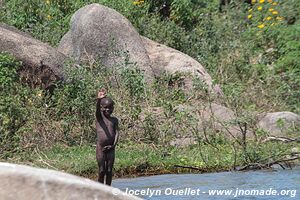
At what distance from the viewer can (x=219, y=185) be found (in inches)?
376

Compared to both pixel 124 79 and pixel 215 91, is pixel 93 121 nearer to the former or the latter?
pixel 124 79

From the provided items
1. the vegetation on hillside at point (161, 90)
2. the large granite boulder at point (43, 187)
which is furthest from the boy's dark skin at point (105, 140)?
the large granite boulder at point (43, 187)

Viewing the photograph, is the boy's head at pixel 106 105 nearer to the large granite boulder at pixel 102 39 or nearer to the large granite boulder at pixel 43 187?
the large granite boulder at pixel 43 187

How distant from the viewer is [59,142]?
12484mm

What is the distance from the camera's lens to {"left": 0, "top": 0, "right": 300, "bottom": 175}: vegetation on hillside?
11438 millimetres

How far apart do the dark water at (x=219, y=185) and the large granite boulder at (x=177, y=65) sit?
13.7 feet

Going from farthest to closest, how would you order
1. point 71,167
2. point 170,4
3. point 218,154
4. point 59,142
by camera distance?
point 170,4 → point 59,142 → point 218,154 → point 71,167

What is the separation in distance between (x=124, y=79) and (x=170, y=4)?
5855 mm

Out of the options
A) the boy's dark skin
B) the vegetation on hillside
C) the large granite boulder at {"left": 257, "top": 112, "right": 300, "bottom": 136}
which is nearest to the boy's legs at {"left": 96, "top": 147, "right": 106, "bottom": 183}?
the boy's dark skin

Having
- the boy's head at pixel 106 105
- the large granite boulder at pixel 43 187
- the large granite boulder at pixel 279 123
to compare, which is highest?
the large granite boulder at pixel 43 187

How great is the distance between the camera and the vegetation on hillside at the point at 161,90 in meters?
11.4

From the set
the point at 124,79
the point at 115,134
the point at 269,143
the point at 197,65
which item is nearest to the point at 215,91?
the point at 197,65

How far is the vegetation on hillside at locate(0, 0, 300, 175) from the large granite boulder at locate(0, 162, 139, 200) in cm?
729

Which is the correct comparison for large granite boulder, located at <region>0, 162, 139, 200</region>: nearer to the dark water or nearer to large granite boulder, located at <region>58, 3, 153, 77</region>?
the dark water
